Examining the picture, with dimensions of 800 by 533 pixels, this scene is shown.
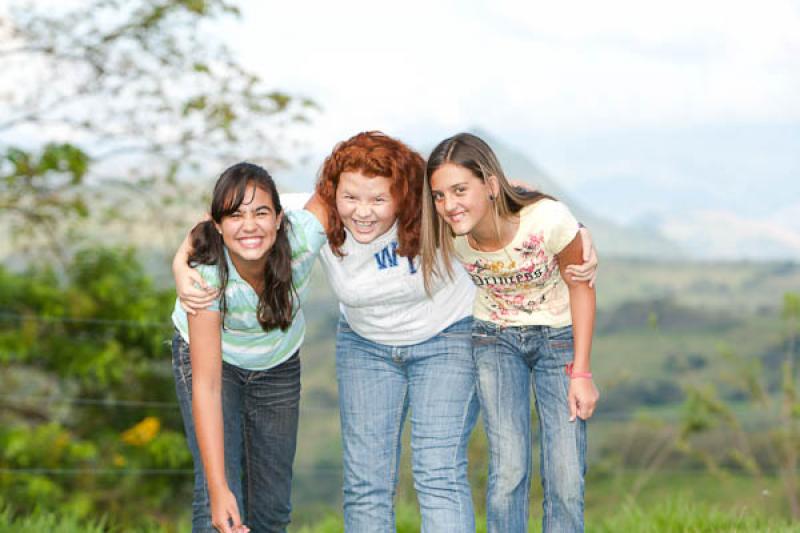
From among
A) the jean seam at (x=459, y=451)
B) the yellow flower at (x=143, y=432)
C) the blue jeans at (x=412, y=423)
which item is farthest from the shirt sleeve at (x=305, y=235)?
the yellow flower at (x=143, y=432)

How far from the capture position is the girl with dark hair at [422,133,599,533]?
312 centimetres

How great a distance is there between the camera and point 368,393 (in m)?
3.22

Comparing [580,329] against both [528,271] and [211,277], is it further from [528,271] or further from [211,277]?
[211,277]

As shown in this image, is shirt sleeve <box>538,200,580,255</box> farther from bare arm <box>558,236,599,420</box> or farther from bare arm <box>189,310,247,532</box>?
bare arm <box>189,310,247,532</box>

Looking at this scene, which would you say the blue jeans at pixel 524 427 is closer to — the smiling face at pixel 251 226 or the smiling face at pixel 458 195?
the smiling face at pixel 458 195

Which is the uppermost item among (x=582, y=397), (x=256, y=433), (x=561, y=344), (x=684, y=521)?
(x=561, y=344)

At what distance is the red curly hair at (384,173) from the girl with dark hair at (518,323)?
2.2 inches

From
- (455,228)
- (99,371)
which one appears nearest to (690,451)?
(99,371)

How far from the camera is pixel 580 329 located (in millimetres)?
3162

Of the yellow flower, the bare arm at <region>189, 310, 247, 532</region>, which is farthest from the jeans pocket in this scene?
the yellow flower

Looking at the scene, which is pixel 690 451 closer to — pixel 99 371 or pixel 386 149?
pixel 99 371

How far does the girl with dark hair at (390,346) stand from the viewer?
3.08 metres

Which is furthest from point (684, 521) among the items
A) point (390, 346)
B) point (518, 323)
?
point (390, 346)

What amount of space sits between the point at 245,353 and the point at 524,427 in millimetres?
942
